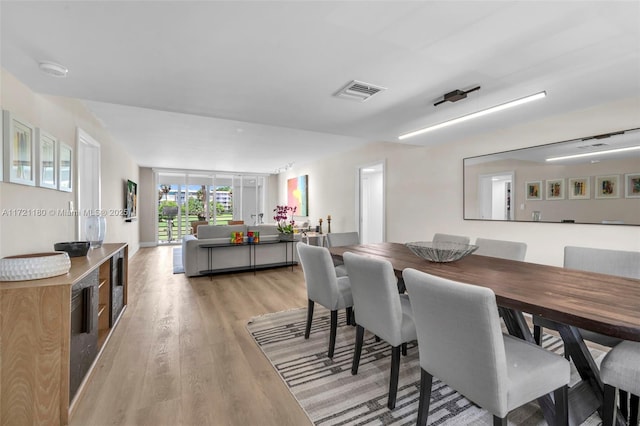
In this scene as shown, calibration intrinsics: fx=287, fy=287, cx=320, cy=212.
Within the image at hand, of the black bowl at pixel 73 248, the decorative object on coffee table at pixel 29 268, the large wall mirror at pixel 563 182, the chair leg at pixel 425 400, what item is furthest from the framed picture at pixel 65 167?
the large wall mirror at pixel 563 182

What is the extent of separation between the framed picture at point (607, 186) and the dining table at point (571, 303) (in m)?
1.53

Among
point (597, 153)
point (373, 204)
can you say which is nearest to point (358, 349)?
point (597, 153)

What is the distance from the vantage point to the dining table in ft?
3.57

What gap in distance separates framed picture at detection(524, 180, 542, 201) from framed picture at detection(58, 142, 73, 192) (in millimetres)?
4801

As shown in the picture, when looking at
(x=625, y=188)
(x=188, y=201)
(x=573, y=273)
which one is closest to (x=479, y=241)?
(x=573, y=273)

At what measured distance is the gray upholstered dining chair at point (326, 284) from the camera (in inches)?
87.0

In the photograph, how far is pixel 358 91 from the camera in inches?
95.6

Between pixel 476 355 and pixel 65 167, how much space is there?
11.8 ft

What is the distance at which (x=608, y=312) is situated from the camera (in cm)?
112

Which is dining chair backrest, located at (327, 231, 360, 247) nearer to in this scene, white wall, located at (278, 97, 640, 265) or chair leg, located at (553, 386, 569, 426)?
white wall, located at (278, 97, 640, 265)

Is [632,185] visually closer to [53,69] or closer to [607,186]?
[607,186]

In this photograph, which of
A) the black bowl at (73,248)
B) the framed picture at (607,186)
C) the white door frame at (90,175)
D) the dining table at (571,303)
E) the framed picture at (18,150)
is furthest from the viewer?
the white door frame at (90,175)

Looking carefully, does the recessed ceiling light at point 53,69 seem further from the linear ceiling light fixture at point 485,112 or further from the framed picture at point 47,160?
the linear ceiling light fixture at point 485,112

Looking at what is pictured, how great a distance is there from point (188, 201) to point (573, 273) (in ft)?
31.1
